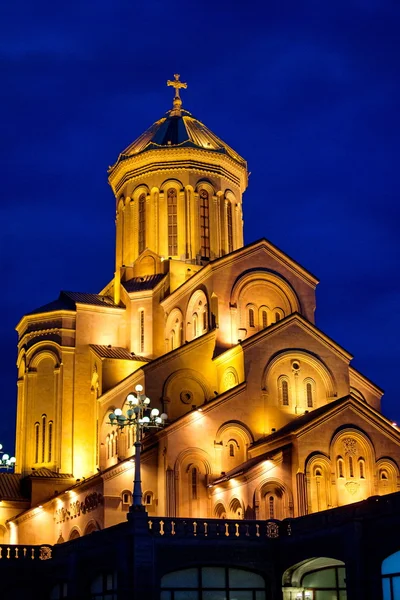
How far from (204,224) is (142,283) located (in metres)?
5.55

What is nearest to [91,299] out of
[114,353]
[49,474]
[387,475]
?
[114,353]

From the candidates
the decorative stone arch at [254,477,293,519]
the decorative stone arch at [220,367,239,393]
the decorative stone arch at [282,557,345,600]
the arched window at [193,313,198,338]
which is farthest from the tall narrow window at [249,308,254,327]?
the decorative stone arch at [282,557,345,600]

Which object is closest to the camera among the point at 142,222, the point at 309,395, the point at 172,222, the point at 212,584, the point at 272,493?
the point at 212,584

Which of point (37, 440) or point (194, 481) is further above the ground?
point (37, 440)

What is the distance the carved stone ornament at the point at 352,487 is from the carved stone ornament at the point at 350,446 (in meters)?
1.31

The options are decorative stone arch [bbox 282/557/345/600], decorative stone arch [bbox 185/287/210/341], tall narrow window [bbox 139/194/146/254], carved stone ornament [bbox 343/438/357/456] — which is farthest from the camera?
tall narrow window [bbox 139/194/146/254]

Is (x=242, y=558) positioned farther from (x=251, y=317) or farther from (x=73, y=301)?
(x=73, y=301)

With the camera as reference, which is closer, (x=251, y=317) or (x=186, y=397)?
(x=186, y=397)

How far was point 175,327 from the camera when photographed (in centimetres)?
5759

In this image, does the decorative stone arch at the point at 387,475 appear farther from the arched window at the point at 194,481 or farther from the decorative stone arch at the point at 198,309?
the decorative stone arch at the point at 198,309

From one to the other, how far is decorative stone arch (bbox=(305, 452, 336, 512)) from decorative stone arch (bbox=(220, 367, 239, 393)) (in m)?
7.88

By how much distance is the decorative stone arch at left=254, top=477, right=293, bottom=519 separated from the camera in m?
42.6

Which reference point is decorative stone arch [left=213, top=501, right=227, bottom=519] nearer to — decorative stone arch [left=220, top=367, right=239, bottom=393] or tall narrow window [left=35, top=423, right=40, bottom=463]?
decorative stone arch [left=220, top=367, right=239, bottom=393]

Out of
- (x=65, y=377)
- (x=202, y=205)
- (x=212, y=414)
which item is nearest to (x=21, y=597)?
(x=212, y=414)
